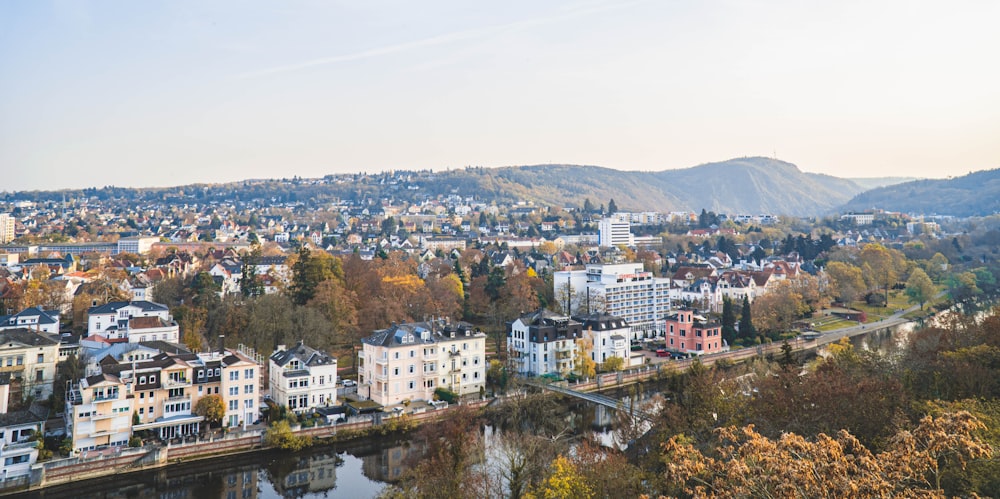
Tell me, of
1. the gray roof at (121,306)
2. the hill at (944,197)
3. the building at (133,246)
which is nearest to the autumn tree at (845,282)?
the gray roof at (121,306)

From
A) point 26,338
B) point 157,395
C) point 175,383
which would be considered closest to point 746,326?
point 175,383

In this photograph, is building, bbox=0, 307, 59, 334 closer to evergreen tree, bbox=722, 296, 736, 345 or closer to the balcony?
the balcony

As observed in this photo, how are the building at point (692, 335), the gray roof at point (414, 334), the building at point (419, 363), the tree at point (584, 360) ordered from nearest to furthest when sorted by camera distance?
the building at point (419, 363) → the gray roof at point (414, 334) → the tree at point (584, 360) → the building at point (692, 335)

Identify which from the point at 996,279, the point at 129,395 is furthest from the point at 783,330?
the point at 129,395

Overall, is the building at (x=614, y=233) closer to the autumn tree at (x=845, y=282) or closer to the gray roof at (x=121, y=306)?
the autumn tree at (x=845, y=282)

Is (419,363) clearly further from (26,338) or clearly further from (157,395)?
(26,338)

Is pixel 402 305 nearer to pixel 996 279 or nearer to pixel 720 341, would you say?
pixel 720 341
